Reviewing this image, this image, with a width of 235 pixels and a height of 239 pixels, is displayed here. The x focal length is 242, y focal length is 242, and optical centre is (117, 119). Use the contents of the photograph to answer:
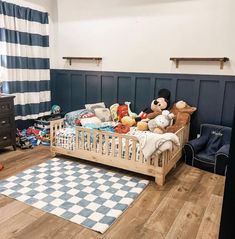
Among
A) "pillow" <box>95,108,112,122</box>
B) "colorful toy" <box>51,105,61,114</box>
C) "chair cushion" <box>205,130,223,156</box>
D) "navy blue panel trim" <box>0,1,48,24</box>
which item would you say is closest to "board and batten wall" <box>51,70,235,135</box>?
"colorful toy" <box>51,105,61,114</box>

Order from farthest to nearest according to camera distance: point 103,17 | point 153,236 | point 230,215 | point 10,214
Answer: point 103,17 → point 10,214 → point 153,236 → point 230,215

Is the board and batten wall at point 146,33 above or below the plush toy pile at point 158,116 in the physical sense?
above

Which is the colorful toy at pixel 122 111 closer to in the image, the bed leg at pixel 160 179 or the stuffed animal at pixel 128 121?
the stuffed animal at pixel 128 121

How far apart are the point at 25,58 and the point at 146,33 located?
210 cm

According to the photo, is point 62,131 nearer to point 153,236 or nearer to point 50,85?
point 50,85

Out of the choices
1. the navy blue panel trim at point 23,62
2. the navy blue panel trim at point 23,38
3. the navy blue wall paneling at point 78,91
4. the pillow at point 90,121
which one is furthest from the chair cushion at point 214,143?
the navy blue panel trim at point 23,38

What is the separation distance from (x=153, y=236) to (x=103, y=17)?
355cm

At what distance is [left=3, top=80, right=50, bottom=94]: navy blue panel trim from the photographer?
398 cm

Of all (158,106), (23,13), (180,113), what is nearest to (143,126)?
(158,106)

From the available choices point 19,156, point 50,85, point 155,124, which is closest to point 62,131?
point 19,156

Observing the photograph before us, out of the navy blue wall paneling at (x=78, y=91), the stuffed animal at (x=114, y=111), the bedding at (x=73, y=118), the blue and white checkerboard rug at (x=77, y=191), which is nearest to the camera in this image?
the blue and white checkerboard rug at (x=77, y=191)

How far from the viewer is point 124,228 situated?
6.76ft

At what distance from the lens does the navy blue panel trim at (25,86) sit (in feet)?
13.0

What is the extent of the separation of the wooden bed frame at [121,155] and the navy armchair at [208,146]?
0.16 metres
